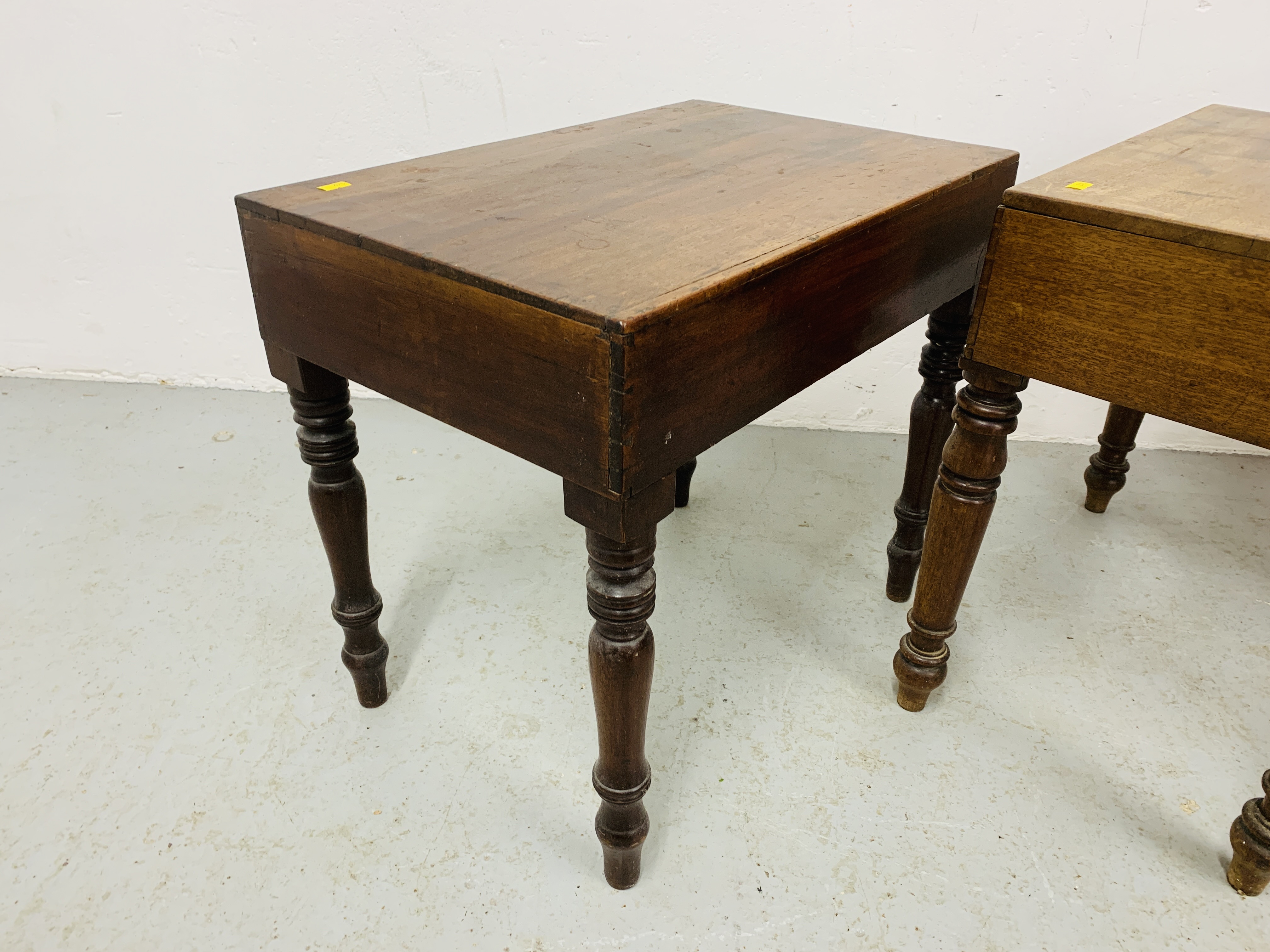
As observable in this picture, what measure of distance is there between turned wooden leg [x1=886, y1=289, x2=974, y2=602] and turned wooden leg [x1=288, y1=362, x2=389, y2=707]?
79 centimetres

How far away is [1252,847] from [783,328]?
81cm

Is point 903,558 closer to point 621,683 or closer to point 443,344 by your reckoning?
point 621,683

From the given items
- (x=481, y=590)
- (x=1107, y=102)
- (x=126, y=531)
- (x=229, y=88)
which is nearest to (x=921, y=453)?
(x=481, y=590)

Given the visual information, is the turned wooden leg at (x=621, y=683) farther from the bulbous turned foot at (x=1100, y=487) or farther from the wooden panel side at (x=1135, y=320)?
the bulbous turned foot at (x=1100, y=487)

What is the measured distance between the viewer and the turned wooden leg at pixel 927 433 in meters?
1.32

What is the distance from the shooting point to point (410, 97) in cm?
201

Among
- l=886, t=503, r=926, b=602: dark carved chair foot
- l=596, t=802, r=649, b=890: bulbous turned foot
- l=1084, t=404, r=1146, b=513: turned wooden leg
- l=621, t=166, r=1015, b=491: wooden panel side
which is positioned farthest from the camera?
l=1084, t=404, r=1146, b=513: turned wooden leg

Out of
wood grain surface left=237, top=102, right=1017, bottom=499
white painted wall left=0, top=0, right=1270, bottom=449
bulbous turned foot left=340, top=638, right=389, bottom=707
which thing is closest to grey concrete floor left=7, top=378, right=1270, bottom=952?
bulbous turned foot left=340, top=638, right=389, bottom=707

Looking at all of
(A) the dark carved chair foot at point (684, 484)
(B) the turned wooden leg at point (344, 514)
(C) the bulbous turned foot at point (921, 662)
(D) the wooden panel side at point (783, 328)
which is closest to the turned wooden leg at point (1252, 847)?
(C) the bulbous turned foot at point (921, 662)

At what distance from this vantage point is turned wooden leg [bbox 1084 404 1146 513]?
1.74 metres

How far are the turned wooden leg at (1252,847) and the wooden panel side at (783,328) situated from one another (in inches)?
26.5

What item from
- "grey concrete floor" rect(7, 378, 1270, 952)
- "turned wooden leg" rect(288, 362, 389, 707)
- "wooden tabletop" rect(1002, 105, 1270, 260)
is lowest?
"grey concrete floor" rect(7, 378, 1270, 952)

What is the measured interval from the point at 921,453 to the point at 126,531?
1.41 m

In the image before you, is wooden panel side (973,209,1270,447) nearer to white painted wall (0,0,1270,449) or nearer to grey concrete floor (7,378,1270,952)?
grey concrete floor (7,378,1270,952)
